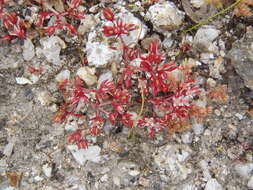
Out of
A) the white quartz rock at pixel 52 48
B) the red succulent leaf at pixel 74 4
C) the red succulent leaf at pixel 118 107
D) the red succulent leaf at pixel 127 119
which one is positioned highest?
the red succulent leaf at pixel 74 4

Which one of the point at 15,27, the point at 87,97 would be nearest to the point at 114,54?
the point at 87,97

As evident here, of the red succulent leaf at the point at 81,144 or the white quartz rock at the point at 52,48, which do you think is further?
the white quartz rock at the point at 52,48

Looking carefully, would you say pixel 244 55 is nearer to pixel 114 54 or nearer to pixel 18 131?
pixel 114 54

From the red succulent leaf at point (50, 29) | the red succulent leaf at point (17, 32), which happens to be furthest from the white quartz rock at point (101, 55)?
the red succulent leaf at point (17, 32)

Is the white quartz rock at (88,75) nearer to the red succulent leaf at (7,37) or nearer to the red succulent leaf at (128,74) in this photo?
the red succulent leaf at (128,74)

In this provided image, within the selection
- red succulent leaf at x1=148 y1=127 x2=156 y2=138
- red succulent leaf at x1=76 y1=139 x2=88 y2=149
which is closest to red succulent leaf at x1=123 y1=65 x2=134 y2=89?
red succulent leaf at x1=148 y1=127 x2=156 y2=138

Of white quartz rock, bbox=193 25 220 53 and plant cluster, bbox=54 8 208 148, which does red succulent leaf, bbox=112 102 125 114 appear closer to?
plant cluster, bbox=54 8 208 148
